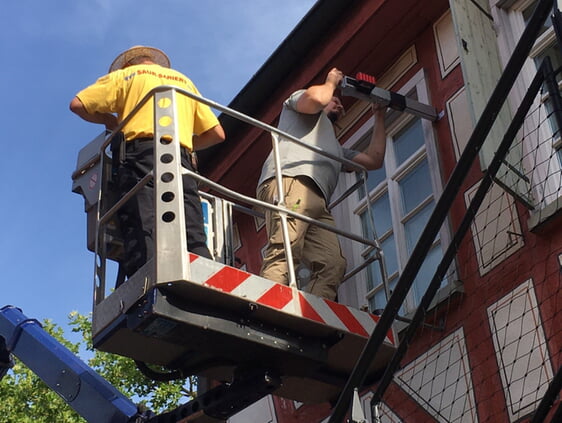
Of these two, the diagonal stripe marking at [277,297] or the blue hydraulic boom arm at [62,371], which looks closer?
the diagonal stripe marking at [277,297]

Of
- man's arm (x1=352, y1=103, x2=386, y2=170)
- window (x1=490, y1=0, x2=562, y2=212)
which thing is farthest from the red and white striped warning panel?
Result: man's arm (x1=352, y1=103, x2=386, y2=170)

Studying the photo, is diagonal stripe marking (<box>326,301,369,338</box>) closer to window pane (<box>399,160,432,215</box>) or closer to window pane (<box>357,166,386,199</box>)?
window pane (<box>399,160,432,215</box>)

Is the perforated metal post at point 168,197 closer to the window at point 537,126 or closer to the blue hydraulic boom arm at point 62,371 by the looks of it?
the blue hydraulic boom arm at point 62,371

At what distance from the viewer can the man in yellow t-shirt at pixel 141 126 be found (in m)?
6.84

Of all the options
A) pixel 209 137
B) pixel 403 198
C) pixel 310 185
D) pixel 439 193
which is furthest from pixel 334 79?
pixel 403 198

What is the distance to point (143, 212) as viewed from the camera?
682cm

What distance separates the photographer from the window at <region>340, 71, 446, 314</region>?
331 inches

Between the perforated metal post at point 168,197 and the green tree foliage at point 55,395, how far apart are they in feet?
39.6

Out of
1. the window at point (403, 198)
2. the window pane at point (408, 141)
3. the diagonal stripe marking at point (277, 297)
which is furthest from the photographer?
the window pane at point (408, 141)

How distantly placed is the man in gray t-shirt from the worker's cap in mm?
1063

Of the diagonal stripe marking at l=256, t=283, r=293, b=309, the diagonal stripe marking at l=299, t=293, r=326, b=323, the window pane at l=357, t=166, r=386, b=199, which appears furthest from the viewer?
the window pane at l=357, t=166, r=386, b=199

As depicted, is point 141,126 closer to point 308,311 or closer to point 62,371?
point 308,311

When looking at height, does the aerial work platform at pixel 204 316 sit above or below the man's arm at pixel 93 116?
below

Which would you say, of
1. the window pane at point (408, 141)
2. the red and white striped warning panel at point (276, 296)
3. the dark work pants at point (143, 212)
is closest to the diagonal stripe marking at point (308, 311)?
the red and white striped warning panel at point (276, 296)
